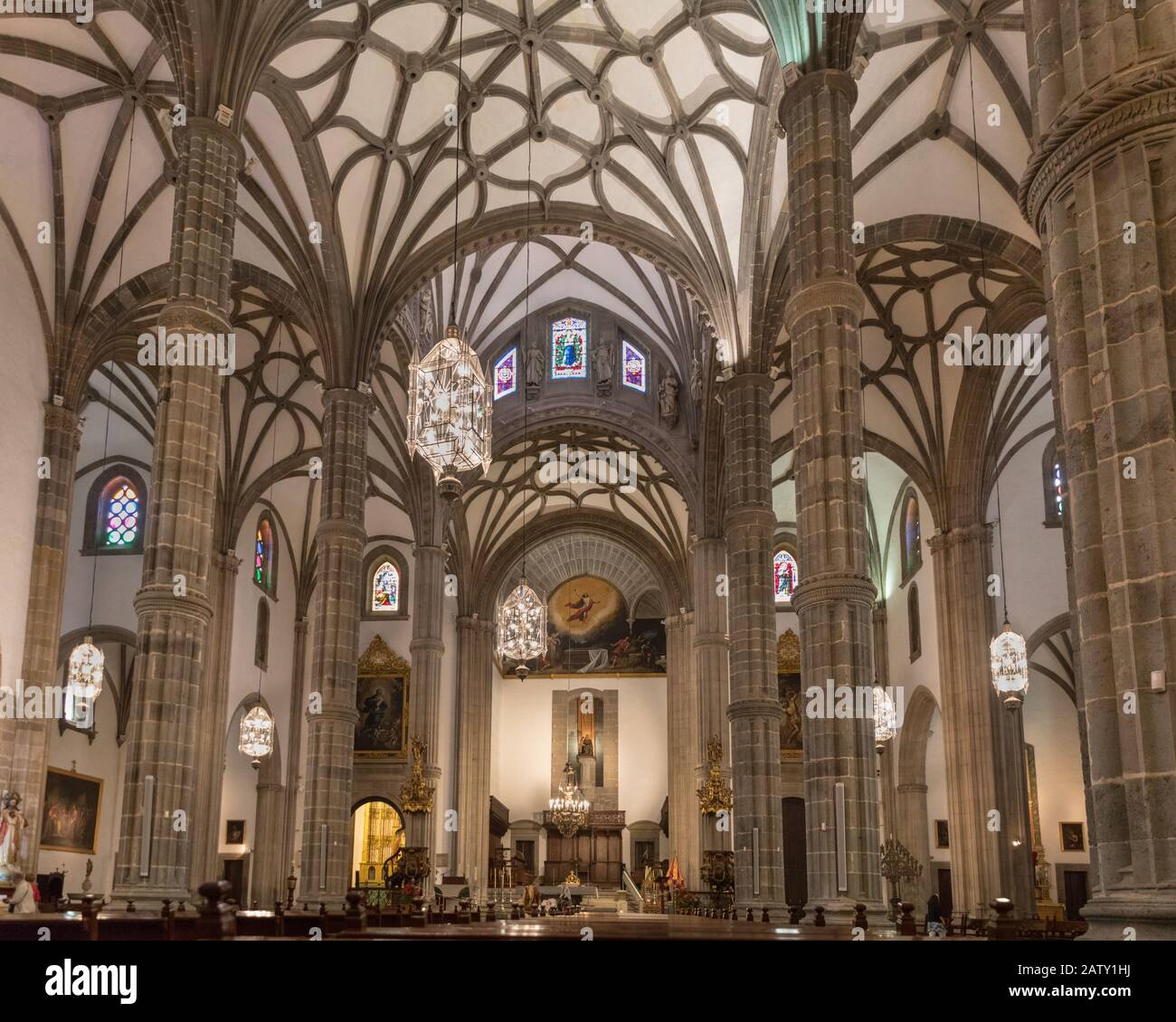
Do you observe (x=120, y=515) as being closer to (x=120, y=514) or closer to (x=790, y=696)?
(x=120, y=514)

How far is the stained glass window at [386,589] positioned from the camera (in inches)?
1604

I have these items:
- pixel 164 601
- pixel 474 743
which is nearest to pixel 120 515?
pixel 474 743

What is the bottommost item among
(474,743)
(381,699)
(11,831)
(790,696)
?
(11,831)

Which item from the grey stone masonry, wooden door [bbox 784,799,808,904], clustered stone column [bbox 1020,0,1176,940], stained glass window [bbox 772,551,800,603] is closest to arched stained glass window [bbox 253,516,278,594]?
the grey stone masonry

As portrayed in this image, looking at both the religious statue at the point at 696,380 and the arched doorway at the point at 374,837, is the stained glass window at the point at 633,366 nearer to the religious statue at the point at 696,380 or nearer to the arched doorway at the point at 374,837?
the religious statue at the point at 696,380

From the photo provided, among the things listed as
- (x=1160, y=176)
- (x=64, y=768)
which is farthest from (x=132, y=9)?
(x=64, y=768)

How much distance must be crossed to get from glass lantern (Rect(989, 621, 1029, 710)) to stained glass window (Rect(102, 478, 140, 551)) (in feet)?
73.0

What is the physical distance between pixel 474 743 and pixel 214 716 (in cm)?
1172

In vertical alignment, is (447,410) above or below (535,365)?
below

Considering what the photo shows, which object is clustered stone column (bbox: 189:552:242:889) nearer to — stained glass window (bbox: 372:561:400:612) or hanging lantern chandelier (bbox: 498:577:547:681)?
stained glass window (bbox: 372:561:400:612)

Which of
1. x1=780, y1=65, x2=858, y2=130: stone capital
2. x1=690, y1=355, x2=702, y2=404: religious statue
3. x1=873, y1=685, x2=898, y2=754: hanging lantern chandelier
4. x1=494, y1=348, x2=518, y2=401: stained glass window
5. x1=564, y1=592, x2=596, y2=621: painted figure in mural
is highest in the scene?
x1=494, y1=348, x2=518, y2=401: stained glass window

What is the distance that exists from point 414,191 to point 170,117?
16.7 feet

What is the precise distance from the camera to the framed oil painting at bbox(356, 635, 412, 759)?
39.4 meters

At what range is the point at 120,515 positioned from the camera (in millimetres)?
31688
